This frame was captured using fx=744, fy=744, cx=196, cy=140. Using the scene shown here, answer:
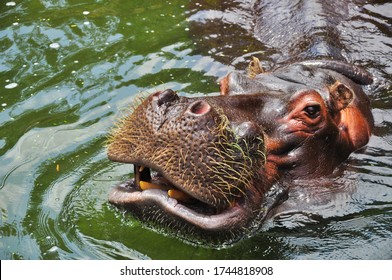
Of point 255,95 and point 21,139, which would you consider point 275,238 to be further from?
point 21,139

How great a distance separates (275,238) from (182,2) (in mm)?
5326

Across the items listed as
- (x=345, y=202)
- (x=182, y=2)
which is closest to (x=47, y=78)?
(x=182, y=2)

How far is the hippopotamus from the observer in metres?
4.96

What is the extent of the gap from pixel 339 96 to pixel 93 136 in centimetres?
262

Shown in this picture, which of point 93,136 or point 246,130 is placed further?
point 93,136

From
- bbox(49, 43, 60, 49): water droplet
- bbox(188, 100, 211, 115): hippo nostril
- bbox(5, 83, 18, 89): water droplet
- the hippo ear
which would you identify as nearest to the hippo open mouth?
bbox(188, 100, 211, 115): hippo nostril

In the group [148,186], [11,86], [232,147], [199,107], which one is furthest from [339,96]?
[11,86]

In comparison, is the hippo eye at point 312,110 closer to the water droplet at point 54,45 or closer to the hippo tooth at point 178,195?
the hippo tooth at point 178,195

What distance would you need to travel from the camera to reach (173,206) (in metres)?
5.02

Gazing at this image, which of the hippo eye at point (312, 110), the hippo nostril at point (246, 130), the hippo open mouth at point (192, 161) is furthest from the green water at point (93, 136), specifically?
the hippo nostril at point (246, 130)

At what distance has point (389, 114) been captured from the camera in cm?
688

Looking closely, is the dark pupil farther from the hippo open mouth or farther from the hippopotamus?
the hippo open mouth

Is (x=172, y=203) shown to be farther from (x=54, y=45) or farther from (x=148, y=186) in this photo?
(x=54, y=45)

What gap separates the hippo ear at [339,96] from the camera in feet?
19.5
